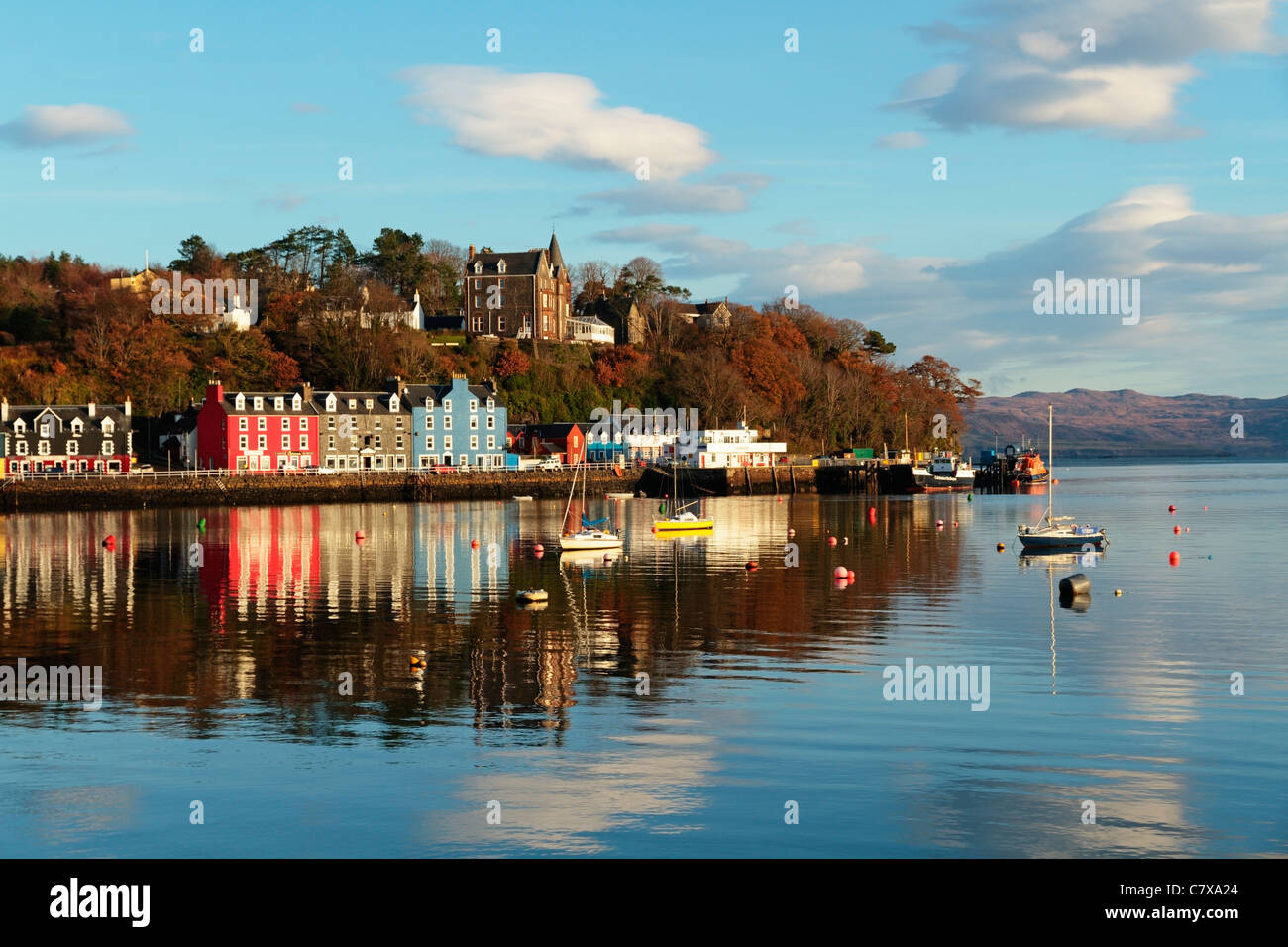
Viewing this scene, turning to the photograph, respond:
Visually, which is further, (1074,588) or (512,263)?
(512,263)

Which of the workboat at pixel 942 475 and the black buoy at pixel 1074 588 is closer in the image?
the black buoy at pixel 1074 588

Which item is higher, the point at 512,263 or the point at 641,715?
the point at 512,263

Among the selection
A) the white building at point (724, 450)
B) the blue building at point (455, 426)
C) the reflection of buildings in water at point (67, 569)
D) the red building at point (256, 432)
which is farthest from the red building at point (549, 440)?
the reflection of buildings in water at point (67, 569)

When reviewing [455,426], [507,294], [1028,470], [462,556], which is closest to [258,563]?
[462,556]

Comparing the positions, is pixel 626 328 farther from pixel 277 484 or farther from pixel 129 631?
pixel 129 631

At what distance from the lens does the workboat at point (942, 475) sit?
132 meters

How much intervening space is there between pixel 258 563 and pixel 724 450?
84643 millimetres

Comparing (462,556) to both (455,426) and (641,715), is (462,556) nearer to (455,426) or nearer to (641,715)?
(641,715)

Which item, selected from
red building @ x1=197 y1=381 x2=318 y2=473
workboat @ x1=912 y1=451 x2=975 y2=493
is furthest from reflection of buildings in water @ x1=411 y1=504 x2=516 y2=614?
workboat @ x1=912 y1=451 x2=975 y2=493

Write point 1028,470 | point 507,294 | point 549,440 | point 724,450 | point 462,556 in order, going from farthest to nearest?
point 1028,470, point 507,294, point 724,450, point 549,440, point 462,556

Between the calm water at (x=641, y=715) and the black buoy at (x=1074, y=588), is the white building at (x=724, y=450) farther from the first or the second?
the black buoy at (x=1074, y=588)

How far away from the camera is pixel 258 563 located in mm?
53000

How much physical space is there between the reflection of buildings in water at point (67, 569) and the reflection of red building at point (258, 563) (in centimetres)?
317
